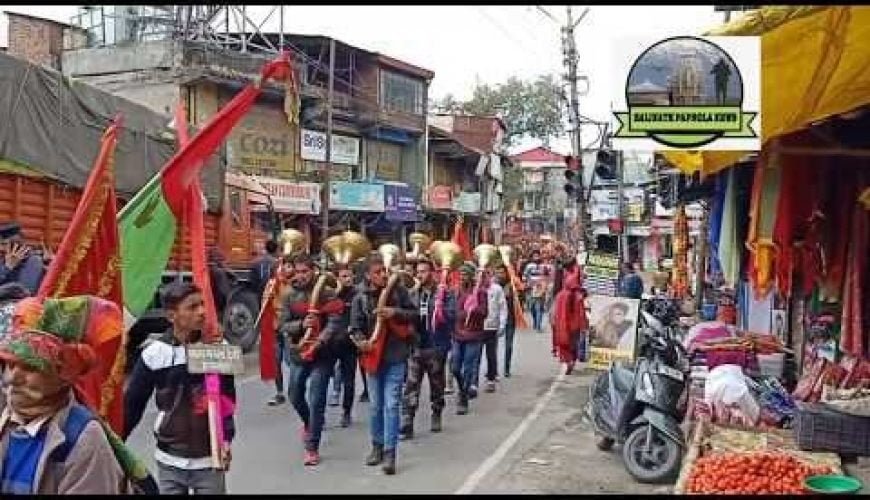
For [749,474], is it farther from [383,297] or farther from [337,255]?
[337,255]

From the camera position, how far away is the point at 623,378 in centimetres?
805

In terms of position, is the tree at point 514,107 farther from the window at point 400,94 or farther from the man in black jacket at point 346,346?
the man in black jacket at point 346,346

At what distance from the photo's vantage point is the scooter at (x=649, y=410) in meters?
7.26

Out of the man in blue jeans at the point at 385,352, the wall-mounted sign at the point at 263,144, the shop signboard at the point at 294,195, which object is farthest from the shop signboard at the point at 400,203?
the man in blue jeans at the point at 385,352

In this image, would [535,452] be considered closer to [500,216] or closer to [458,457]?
[458,457]

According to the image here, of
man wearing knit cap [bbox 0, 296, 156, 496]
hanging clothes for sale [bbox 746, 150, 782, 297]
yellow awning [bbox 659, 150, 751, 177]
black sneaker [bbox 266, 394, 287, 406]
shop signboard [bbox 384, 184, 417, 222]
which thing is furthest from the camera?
shop signboard [bbox 384, 184, 417, 222]

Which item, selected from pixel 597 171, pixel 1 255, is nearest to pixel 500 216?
pixel 597 171

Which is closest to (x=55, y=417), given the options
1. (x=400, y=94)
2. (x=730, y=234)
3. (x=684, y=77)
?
(x=684, y=77)

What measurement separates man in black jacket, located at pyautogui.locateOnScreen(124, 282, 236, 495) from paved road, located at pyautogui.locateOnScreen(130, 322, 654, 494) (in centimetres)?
223

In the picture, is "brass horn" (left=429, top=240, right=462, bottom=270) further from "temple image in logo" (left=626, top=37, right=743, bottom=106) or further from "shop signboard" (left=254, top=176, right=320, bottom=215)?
"shop signboard" (left=254, top=176, right=320, bottom=215)

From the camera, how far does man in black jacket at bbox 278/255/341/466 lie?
7773 millimetres

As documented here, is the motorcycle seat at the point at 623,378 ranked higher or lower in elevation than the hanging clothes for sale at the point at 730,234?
lower

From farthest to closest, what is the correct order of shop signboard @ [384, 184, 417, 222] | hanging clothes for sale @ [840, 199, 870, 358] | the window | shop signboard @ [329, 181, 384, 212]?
the window
shop signboard @ [384, 184, 417, 222]
shop signboard @ [329, 181, 384, 212]
hanging clothes for sale @ [840, 199, 870, 358]

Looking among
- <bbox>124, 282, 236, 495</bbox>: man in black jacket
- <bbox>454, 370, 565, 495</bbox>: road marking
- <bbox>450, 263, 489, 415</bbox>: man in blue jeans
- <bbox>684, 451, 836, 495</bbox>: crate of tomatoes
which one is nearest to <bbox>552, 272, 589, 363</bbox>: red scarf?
<bbox>454, 370, 565, 495</bbox>: road marking
